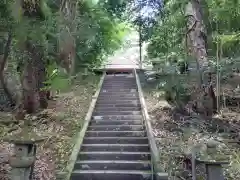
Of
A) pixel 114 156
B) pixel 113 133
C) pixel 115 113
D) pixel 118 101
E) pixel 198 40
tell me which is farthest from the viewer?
pixel 118 101

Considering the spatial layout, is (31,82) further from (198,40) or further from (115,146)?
(198,40)

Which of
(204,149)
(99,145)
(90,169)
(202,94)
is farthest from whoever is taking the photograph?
(202,94)

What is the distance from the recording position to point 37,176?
730 centimetres

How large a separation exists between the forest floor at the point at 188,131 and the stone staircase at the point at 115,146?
18.0 inches

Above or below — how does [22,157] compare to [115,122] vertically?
above

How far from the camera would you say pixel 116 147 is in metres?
9.04

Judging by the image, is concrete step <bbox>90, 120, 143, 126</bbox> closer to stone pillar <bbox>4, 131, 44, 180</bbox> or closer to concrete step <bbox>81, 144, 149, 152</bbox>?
concrete step <bbox>81, 144, 149, 152</bbox>

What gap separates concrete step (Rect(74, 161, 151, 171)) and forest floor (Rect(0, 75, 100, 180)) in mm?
415

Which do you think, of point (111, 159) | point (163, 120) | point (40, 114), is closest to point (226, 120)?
point (163, 120)

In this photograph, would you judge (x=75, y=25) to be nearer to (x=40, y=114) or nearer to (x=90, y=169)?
(x=40, y=114)

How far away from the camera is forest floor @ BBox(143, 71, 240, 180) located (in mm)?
7785

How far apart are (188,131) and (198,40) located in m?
2.82

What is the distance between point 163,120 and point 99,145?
2.20 m

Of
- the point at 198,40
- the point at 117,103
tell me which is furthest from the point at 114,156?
the point at 117,103
